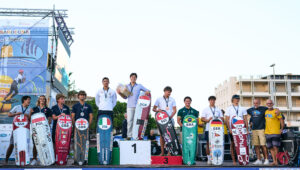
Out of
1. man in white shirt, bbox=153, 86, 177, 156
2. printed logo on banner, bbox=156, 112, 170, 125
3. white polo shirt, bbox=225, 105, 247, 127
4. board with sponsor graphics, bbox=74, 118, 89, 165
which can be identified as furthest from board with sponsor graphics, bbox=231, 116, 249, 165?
board with sponsor graphics, bbox=74, 118, 89, 165

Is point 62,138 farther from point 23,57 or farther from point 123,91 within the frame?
point 23,57

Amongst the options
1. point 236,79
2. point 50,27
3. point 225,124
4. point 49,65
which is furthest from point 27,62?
point 236,79

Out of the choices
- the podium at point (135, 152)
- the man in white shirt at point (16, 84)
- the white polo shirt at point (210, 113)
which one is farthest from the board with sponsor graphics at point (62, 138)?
the man in white shirt at point (16, 84)

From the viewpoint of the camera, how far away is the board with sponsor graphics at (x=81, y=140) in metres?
5.42

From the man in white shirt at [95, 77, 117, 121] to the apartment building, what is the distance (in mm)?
46499

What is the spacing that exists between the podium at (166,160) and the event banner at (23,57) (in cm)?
904

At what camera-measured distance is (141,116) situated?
6141mm

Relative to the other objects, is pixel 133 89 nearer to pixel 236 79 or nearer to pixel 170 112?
pixel 170 112

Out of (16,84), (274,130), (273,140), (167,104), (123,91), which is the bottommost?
(273,140)

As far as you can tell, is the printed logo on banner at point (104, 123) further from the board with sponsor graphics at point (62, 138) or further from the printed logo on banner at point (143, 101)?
the printed logo on banner at point (143, 101)

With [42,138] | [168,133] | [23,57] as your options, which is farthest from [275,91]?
[42,138]

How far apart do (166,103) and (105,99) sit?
1.51m

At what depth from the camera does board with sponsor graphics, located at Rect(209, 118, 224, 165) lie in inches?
220

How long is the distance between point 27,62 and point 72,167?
994 cm
